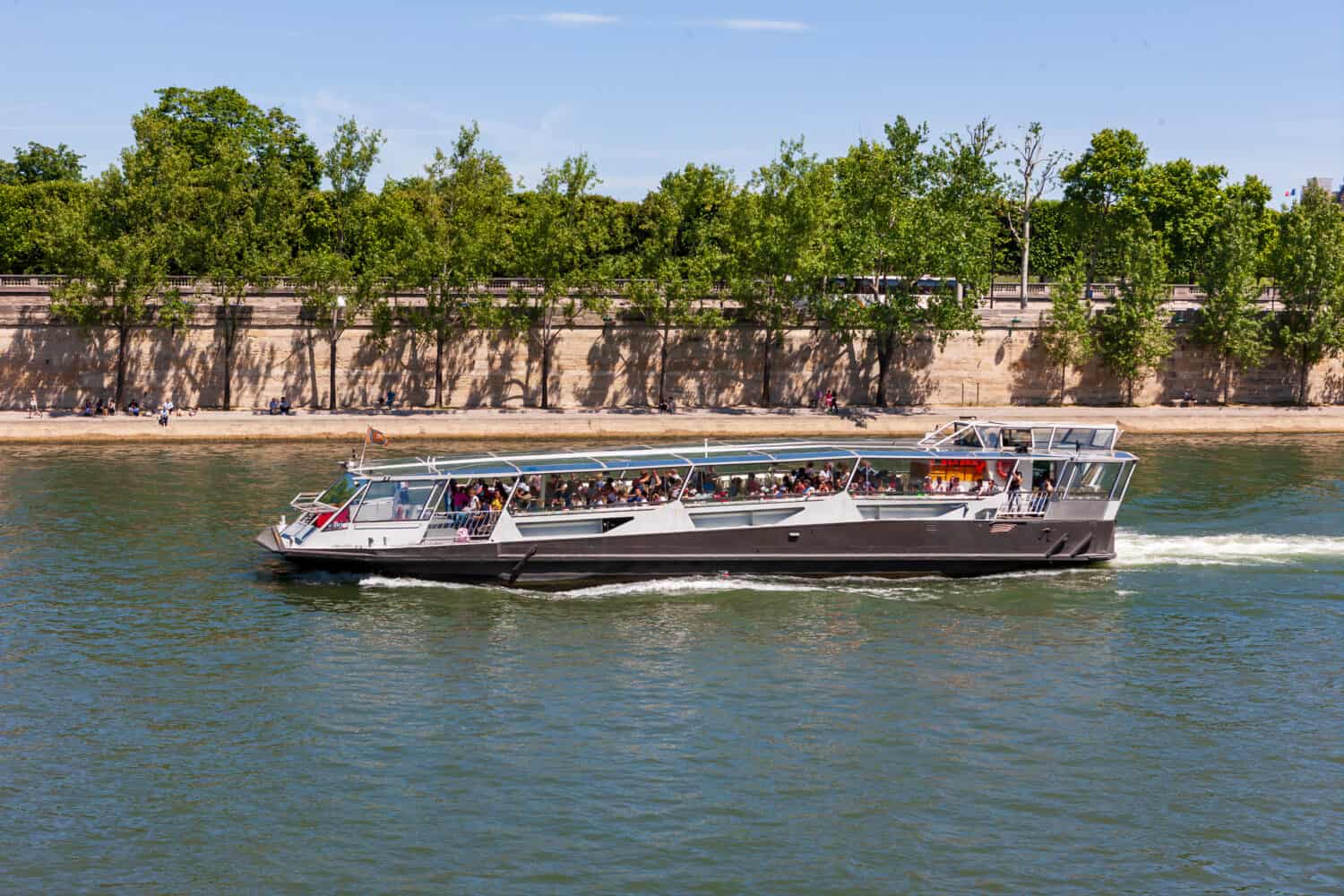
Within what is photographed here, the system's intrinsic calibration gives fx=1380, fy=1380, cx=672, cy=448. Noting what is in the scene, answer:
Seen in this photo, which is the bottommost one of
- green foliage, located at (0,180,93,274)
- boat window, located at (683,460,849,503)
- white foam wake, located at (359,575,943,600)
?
white foam wake, located at (359,575,943,600)

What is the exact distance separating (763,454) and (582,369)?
38.9 m

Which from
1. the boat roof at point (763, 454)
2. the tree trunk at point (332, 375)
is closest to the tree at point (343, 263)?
the tree trunk at point (332, 375)

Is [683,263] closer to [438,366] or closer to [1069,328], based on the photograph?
[438,366]

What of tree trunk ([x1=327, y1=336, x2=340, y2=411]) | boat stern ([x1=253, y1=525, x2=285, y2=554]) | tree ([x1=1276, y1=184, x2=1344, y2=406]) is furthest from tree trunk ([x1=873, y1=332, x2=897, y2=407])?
boat stern ([x1=253, y1=525, x2=285, y2=554])

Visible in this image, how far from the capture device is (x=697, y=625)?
2952 centimetres

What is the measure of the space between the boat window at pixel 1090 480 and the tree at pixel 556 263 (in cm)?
3648

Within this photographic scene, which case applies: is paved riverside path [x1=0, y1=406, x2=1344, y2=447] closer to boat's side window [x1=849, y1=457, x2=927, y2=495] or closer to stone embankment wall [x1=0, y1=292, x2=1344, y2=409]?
stone embankment wall [x1=0, y1=292, x2=1344, y2=409]

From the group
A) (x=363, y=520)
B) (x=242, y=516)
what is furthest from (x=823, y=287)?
(x=363, y=520)

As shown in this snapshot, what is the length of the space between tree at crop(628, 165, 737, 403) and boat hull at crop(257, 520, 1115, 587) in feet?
119

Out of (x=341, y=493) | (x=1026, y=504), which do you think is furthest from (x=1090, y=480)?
(x=341, y=493)

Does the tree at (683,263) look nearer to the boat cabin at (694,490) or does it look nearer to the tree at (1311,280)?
the tree at (1311,280)

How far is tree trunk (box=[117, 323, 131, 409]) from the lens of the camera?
6619 centimetres

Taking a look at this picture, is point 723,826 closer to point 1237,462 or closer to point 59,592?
point 59,592

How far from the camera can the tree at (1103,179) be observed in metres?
81.9
